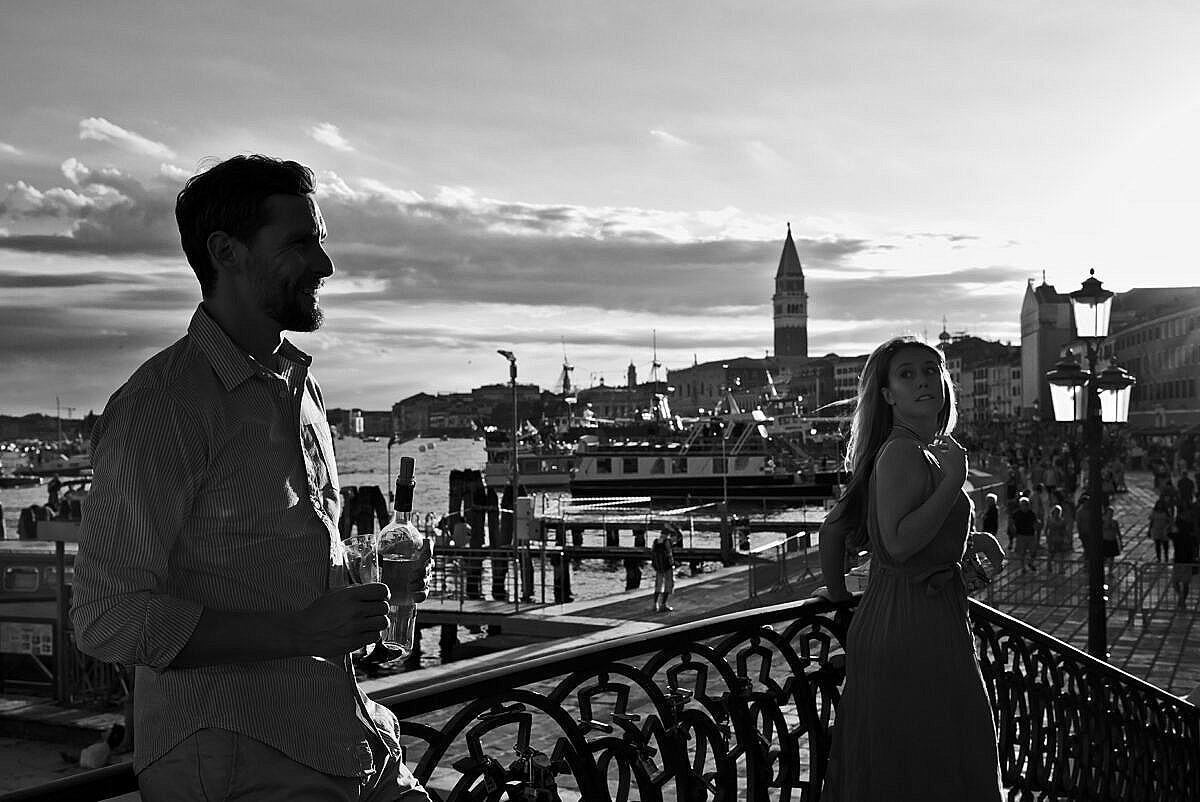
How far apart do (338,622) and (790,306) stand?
193116 millimetres

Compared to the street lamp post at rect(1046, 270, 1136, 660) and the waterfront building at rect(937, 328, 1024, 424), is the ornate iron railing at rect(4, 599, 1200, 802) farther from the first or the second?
the waterfront building at rect(937, 328, 1024, 424)

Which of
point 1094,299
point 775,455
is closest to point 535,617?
point 1094,299

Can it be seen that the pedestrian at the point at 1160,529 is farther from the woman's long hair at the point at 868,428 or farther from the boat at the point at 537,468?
the boat at the point at 537,468

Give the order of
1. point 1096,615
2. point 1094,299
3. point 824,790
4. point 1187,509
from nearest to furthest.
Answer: point 824,790, point 1096,615, point 1094,299, point 1187,509

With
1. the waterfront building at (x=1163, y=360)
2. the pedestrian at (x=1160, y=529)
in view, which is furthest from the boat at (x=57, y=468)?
the pedestrian at (x=1160, y=529)

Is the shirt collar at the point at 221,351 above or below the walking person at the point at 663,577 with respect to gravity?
above

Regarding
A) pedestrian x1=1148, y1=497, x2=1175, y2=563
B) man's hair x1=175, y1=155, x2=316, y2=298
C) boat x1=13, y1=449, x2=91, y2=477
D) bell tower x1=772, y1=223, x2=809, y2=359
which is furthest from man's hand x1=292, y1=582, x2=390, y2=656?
bell tower x1=772, y1=223, x2=809, y2=359

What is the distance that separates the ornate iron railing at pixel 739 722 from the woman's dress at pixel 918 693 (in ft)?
0.79

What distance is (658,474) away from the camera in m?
65.8

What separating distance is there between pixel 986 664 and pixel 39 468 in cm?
16745

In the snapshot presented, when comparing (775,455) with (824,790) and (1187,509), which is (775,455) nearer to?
(1187,509)

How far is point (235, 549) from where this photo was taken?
2.08 meters

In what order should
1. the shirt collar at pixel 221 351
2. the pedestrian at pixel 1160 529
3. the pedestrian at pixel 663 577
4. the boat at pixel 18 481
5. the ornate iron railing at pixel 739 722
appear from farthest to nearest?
the boat at pixel 18 481
the pedestrian at pixel 1160 529
the pedestrian at pixel 663 577
the ornate iron railing at pixel 739 722
the shirt collar at pixel 221 351

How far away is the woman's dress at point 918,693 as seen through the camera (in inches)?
163
